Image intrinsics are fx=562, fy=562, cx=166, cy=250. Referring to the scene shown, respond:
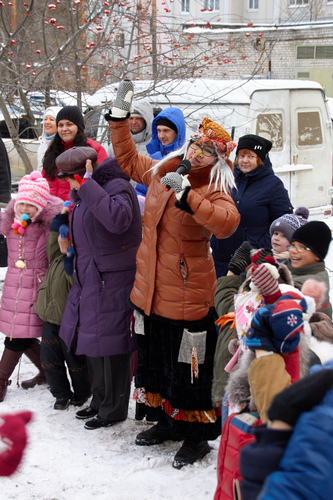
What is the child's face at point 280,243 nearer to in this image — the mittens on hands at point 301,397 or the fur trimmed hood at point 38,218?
the fur trimmed hood at point 38,218

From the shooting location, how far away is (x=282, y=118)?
329 inches

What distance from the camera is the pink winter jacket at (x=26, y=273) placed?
4039 mm

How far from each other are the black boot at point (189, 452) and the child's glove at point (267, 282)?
4.81 feet

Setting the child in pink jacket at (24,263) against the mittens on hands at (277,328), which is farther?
the child in pink jacket at (24,263)

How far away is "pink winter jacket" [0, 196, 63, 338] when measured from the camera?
4039 millimetres

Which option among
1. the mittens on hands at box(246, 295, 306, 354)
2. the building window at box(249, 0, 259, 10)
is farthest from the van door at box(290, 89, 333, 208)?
the building window at box(249, 0, 259, 10)

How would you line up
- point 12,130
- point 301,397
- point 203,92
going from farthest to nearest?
point 203,92
point 12,130
point 301,397

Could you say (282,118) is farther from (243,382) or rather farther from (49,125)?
(243,382)

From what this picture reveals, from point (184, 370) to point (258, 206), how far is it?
4.43 feet

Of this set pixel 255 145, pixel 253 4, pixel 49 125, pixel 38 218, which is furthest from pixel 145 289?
pixel 253 4

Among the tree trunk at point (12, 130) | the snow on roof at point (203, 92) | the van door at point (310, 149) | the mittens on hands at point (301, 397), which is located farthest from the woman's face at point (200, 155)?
the van door at point (310, 149)

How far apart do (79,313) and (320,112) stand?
651cm

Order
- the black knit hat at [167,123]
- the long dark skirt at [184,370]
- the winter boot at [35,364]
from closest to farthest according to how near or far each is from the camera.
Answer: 1. the long dark skirt at [184,370]
2. the black knit hat at [167,123]
3. the winter boot at [35,364]

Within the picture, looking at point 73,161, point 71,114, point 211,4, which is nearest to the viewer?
point 73,161
